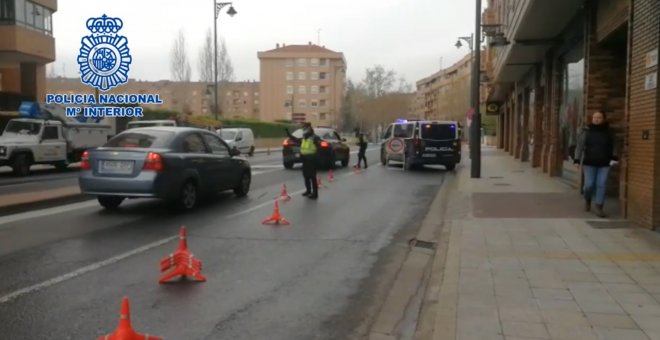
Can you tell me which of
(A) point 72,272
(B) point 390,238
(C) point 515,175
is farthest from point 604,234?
(C) point 515,175

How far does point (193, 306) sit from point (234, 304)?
0.36 meters

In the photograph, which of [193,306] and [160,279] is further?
[160,279]

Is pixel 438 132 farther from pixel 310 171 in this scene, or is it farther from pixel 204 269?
pixel 204 269

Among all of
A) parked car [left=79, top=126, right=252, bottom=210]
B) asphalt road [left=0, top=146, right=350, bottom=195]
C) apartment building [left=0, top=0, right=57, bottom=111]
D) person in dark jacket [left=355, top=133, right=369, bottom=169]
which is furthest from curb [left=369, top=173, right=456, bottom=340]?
apartment building [left=0, top=0, right=57, bottom=111]

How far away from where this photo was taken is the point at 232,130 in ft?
125

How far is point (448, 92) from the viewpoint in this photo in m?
107

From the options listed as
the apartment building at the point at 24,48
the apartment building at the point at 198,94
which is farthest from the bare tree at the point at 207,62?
the apartment building at the point at 24,48

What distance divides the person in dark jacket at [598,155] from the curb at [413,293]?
2.62 metres

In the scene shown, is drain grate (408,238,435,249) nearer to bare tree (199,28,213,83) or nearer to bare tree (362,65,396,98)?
bare tree (199,28,213,83)

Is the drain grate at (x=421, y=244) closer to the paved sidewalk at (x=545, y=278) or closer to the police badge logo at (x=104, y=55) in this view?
the paved sidewalk at (x=545, y=278)

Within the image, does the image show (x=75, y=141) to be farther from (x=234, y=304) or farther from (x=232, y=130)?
(x=234, y=304)

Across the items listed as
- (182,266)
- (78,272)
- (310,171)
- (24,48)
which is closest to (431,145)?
(310,171)

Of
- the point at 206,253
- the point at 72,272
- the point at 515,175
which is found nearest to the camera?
the point at 72,272

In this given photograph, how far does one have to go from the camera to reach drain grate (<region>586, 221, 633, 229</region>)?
9102 millimetres
